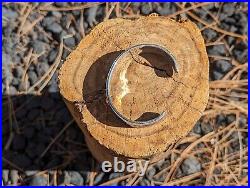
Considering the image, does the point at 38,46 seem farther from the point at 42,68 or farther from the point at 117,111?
the point at 117,111

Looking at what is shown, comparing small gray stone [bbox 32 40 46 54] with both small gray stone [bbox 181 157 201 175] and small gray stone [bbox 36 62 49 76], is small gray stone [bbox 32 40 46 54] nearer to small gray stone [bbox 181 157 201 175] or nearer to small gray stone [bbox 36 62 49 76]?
small gray stone [bbox 36 62 49 76]

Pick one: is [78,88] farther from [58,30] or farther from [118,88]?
[58,30]

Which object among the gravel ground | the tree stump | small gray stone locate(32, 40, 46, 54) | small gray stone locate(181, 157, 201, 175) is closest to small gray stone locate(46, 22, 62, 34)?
the gravel ground

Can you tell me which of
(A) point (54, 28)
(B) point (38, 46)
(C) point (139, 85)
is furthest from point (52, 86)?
(C) point (139, 85)

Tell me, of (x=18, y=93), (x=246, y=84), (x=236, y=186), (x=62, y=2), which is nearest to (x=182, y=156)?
(x=236, y=186)

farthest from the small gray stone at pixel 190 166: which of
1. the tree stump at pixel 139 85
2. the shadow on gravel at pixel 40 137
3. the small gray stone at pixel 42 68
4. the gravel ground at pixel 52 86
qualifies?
the small gray stone at pixel 42 68

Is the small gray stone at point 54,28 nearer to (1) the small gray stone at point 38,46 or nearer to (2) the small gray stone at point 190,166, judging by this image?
(1) the small gray stone at point 38,46
